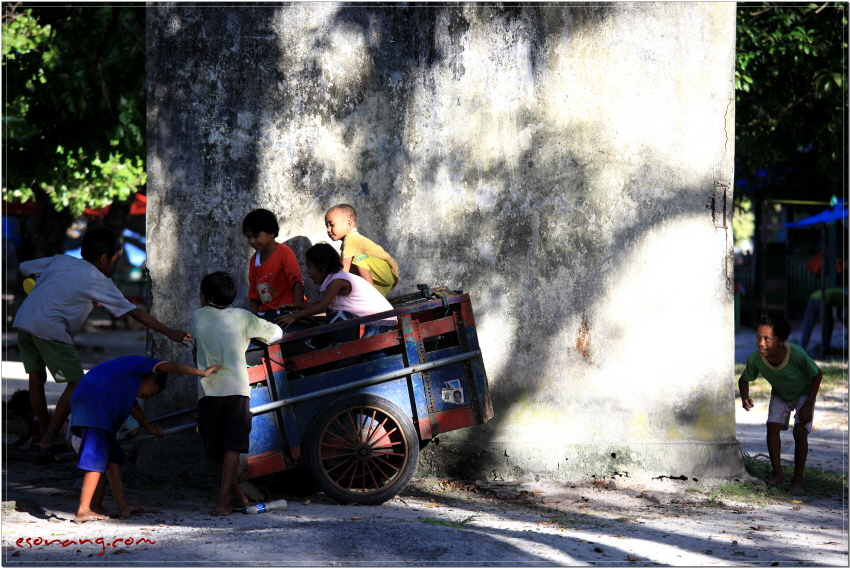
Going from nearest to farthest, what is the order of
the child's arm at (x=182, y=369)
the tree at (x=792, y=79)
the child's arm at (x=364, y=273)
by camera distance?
1. the child's arm at (x=182, y=369)
2. the child's arm at (x=364, y=273)
3. the tree at (x=792, y=79)

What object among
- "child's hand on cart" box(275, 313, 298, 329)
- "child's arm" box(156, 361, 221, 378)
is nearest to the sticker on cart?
"child's hand on cart" box(275, 313, 298, 329)

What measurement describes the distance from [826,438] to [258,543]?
596 centimetres

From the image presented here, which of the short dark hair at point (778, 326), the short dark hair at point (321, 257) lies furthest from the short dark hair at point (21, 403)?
the short dark hair at point (778, 326)

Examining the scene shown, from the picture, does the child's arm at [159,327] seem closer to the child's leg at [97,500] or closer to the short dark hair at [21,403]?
the child's leg at [97,500]

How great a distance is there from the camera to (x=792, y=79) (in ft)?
34.9

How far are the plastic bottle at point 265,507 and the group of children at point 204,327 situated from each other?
95 mm

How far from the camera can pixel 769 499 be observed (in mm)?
5375

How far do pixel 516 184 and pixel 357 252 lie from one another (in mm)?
1228

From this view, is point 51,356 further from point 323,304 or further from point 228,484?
point 323,304

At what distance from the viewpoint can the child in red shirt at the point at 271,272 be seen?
202 inches

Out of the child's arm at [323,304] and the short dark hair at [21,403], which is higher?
the child's arm at [323,304]

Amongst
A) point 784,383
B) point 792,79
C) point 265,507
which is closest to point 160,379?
point 265,507

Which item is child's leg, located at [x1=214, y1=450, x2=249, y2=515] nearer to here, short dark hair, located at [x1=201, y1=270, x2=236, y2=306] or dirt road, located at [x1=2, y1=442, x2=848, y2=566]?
dirt road, located at [x1=2, y1=442, x2=848, y2=566]

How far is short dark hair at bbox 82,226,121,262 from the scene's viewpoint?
4969mm
